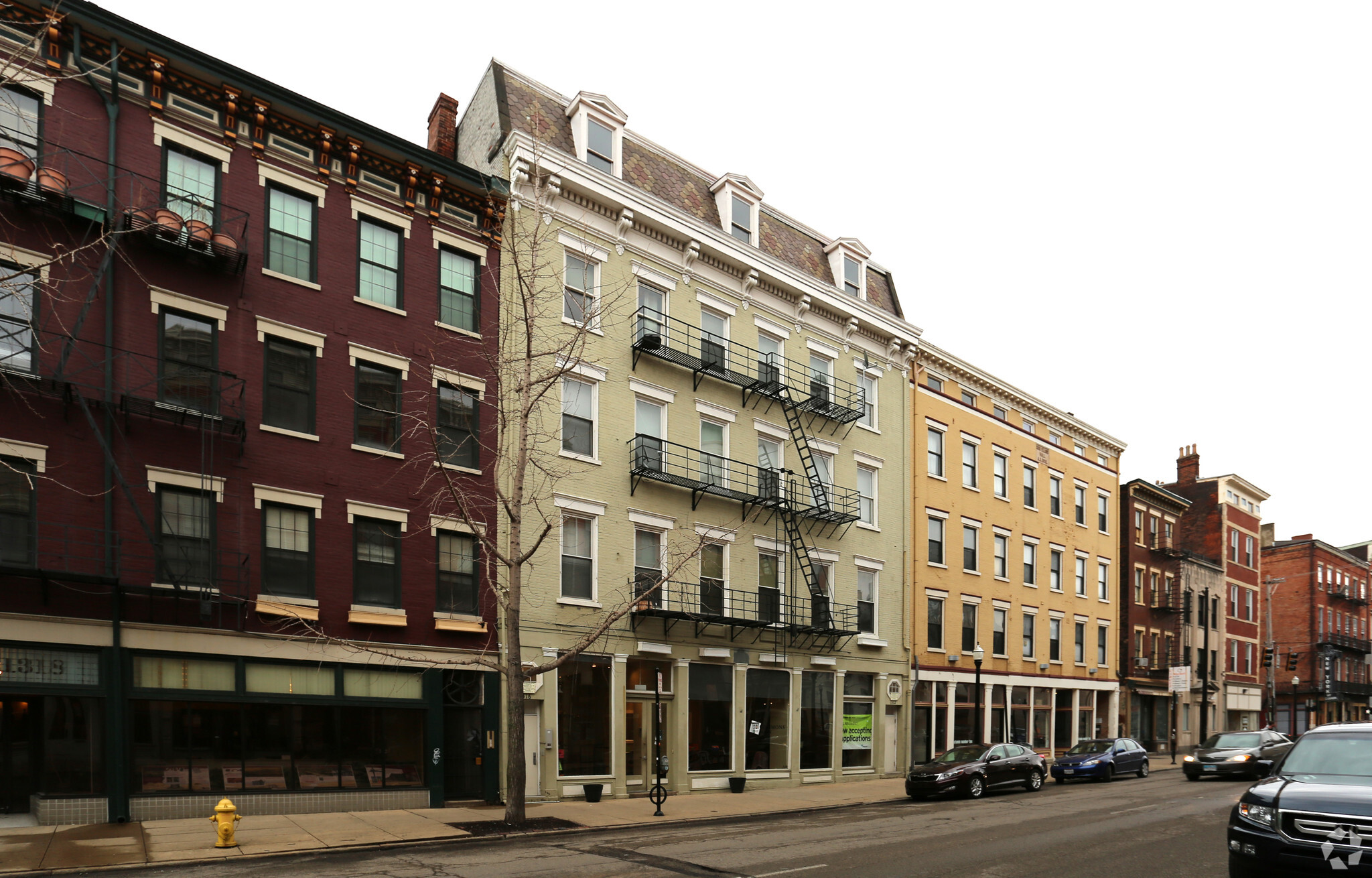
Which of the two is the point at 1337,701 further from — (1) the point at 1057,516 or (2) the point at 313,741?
(2) the point at 313,741

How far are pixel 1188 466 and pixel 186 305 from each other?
57160mm

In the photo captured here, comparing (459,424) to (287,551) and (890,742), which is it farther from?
(890,742)

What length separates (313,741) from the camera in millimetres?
19703

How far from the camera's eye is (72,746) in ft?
55.5

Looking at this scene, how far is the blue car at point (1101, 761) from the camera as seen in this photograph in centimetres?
3072

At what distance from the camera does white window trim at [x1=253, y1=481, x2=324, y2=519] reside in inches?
765

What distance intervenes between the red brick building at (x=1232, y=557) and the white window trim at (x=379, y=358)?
4717 centimetres

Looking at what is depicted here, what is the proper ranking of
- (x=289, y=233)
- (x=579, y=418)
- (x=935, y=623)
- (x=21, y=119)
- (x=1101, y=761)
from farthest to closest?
(x=935, y=623) → (x=1101, y=761) → (x=579, y=418) → (x=289, y=233) → (x=21, y=119)

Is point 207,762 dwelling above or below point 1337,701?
above

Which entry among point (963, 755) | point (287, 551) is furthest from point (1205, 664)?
point (287, 551)

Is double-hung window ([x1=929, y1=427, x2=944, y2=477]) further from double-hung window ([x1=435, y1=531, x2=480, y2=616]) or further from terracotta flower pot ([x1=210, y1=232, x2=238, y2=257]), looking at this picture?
terracotta flower pot ([x1=210, y1=232, x2=238, y2=257])

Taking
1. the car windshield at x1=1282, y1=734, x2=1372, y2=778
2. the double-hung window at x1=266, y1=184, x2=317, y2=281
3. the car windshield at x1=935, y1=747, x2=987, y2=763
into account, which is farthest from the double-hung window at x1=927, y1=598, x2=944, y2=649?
the double-hung window at x1=266, y1=184, x2=317, y2=281

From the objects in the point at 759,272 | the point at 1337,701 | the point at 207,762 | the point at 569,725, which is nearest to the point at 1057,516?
the point at 759,272

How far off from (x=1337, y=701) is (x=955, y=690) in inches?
2178
